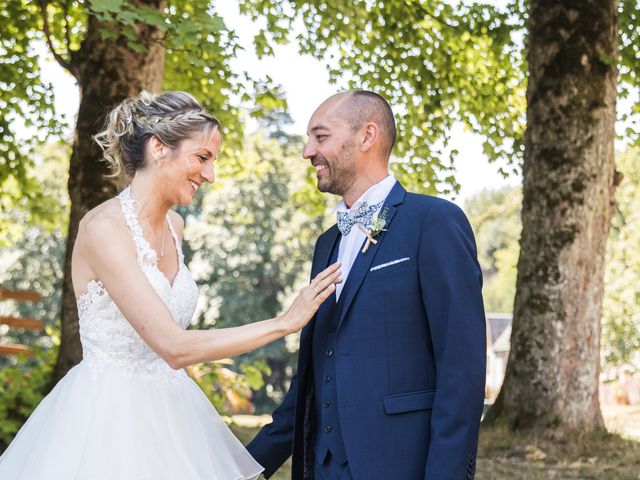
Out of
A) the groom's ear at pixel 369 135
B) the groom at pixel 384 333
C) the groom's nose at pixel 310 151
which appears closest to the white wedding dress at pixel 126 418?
the groom at pixel 384 333

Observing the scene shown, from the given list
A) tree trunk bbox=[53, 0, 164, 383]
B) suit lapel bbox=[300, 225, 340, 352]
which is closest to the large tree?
tree trunk bbox=[53, 0, 164, 383]

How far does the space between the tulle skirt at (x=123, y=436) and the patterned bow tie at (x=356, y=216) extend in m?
0.96

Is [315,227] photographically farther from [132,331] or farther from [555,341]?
[132,331]

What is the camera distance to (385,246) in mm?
3416

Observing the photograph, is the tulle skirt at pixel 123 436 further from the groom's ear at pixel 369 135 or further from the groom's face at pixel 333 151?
the groom's ear at pixel 369 135

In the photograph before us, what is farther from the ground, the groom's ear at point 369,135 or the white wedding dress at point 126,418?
the groom's ear at point 369,135

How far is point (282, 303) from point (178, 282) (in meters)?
32.9

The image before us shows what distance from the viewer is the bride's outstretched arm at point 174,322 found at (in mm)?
3242

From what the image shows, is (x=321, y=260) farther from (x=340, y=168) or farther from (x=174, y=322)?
(x=174, y=322)

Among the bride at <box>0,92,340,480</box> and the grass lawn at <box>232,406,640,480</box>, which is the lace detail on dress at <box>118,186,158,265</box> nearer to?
the bride at <box>0,92,340,480</box>

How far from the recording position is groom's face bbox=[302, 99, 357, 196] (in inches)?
142

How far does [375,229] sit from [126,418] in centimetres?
123

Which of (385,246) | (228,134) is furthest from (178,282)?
(228,134)

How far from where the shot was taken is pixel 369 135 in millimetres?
3637
